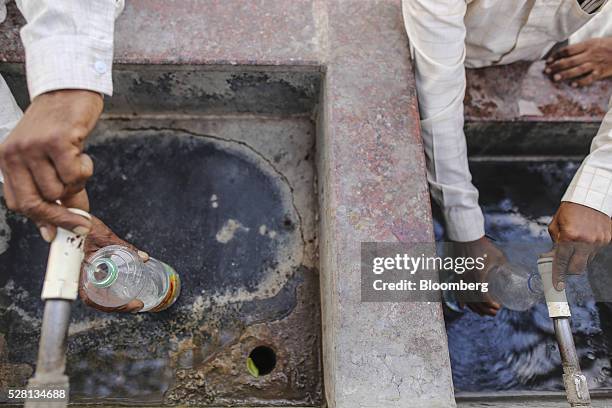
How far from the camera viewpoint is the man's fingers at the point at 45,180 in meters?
1.18

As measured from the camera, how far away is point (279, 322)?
210cm

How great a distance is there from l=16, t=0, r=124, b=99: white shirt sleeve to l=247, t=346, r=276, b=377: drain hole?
1244 millimetres

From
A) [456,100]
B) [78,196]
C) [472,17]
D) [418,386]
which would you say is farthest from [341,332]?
[472,17]

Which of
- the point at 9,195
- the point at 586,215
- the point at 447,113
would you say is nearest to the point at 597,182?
the point at 586,215

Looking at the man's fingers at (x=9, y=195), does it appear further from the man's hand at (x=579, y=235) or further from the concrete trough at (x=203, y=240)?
the man's hand at (x=579, y=235)

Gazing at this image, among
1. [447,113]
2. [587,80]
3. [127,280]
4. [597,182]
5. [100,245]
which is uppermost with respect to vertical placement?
[587,80]

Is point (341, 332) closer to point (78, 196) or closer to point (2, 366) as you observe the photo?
point (78, 196)

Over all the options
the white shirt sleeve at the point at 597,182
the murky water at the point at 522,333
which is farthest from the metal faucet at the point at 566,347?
the murky water at the point at 522,333

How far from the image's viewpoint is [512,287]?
2.28 m

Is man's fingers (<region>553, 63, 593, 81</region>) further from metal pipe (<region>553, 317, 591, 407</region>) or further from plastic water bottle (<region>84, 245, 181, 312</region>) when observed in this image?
plastic water bottle (<region>84, 245, 181, 312</region>)

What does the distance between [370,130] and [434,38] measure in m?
0.42

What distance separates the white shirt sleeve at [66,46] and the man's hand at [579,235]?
1.61 m

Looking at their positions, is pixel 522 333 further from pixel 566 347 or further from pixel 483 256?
pixel 566 347

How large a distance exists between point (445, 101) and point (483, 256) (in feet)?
2.49
